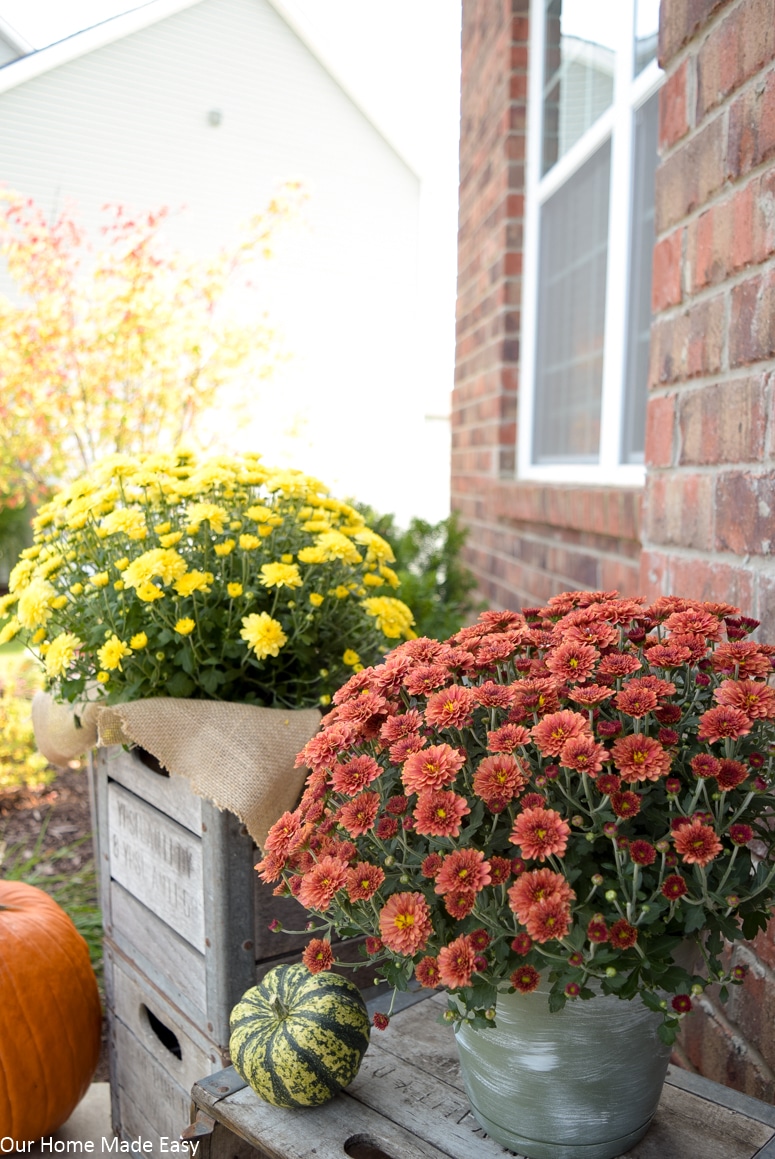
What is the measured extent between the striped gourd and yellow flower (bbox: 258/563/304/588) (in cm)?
51

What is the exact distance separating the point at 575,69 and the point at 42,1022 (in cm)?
272

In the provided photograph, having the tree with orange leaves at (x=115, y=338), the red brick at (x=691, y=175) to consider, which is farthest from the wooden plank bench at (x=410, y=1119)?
the tree with orange leaves at (x=115, y=338)

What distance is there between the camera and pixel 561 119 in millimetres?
2752

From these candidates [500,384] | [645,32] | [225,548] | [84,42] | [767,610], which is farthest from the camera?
[84,42]

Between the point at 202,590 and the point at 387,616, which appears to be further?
the point at 387,616

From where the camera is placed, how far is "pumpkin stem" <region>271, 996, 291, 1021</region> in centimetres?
100

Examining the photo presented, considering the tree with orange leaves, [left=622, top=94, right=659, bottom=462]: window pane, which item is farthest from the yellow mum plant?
the tree with orange leaves

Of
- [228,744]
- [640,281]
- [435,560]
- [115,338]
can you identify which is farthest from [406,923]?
[115,338]

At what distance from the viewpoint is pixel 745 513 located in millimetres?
1141

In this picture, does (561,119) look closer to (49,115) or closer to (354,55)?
(49,115)

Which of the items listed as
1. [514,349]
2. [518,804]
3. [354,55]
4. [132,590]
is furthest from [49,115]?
[518,804]

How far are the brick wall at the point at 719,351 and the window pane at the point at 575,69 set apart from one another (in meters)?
1.11

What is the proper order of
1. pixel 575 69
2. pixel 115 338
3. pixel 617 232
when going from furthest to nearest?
pixel 115 338 → pixel 575 69 → pixel 617 232

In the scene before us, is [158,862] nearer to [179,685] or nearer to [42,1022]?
[179,685]
